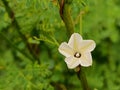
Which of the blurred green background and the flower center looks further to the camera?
the blurred green background

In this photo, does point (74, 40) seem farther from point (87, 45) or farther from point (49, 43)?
point (49, 43)

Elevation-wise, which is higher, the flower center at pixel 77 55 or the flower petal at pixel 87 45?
the flower petal at pixel 87 45

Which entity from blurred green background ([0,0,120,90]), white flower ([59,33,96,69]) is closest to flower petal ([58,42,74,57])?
white flower ([59,33,96,69])

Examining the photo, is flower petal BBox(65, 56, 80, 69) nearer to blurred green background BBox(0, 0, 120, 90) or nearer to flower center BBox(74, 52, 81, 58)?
flower center BBox(74, 52, 81, 58)

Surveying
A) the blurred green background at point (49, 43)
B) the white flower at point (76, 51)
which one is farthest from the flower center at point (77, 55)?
the blurred green background at point (49, 43)

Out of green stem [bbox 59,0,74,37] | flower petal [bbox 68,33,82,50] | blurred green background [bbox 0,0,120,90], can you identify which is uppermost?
green stem [bbox 59,0,74,37]

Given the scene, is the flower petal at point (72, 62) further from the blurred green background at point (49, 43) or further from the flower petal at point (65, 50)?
the blurred green background at point (49, 43)

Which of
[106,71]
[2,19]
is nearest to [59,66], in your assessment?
[106,71]
